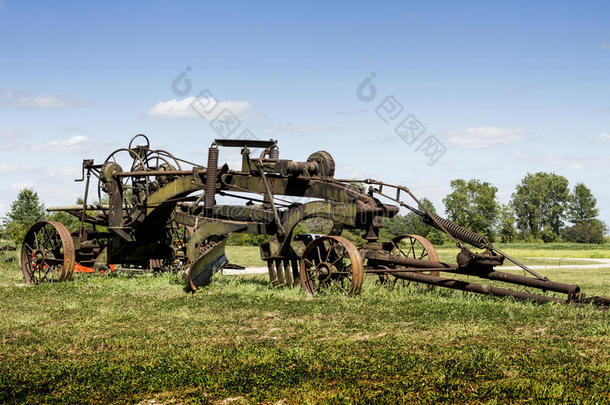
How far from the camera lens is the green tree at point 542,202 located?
106 metres

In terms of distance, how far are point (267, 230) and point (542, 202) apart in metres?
99.5

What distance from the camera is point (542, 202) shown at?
106 meters

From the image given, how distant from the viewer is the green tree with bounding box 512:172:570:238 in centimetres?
10575

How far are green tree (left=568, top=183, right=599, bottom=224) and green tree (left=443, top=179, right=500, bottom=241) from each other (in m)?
24.2

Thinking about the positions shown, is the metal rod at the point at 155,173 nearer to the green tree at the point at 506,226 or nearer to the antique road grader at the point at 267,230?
the antique road grader at the point at 267,230

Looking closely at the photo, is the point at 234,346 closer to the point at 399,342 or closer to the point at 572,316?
the point at 399,342

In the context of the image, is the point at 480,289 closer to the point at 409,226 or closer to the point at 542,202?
the point at 409,226

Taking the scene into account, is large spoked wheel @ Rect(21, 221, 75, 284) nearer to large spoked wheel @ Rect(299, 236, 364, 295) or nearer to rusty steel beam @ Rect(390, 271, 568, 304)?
large spoked wheel @ Rect(299, 236, 364, 295)

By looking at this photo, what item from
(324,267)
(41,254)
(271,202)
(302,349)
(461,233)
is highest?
(271,202)

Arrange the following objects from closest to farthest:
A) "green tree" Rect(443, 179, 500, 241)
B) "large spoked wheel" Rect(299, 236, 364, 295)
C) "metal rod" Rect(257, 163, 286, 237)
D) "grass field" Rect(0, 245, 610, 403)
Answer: "grass field" Rect(0, 245, 610, 403)
"large spoked wheel" Rect(299, 236, 364, 295)
"metal rod" Rect(257, 163, 286, 237)
"green tree" Rect(443, 179, 500, 241)

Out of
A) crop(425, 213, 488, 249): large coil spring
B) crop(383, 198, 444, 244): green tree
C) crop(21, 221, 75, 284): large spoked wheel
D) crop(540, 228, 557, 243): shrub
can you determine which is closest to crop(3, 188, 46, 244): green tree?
crop(383, 198, 444, 244): green tree

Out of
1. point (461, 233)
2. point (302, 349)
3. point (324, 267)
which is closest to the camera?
point (302, 349)

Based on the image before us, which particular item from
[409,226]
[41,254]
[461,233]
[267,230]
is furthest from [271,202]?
[409,226]

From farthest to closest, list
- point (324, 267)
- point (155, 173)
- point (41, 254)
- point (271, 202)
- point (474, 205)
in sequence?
point (474, 205) → point (41, 254) → point (155, 173) → point (271, 202) → point (324, 267)
